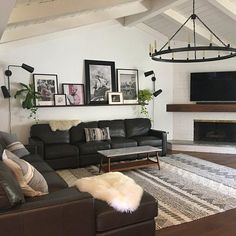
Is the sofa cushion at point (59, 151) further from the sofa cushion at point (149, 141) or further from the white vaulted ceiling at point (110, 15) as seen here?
the white vaulted ceiling at point (110, 15)

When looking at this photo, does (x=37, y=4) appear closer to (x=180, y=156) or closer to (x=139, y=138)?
(x=139, y=138)

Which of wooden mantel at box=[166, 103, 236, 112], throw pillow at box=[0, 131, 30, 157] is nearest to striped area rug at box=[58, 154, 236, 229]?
throw pillow at box=[0, 131, 30, 157]

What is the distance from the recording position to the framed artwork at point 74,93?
19.2 feet

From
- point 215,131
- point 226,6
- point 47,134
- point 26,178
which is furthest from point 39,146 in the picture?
point 215,131

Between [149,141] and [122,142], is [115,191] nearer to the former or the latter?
[122,142]

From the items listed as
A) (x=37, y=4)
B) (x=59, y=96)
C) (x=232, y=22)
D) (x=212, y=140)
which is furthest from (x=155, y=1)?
(x=212, y=140)

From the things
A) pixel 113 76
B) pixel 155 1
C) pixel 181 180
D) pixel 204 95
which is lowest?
pixel 181 180

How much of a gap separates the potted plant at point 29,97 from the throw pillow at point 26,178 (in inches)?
119

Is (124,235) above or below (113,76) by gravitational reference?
below

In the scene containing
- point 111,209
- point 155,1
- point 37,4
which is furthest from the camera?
point 155,1

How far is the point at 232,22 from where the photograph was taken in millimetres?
5398

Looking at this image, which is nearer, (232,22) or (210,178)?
(210,178)

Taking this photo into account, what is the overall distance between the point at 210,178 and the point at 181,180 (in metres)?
0.48

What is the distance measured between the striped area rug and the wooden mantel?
1441mm
